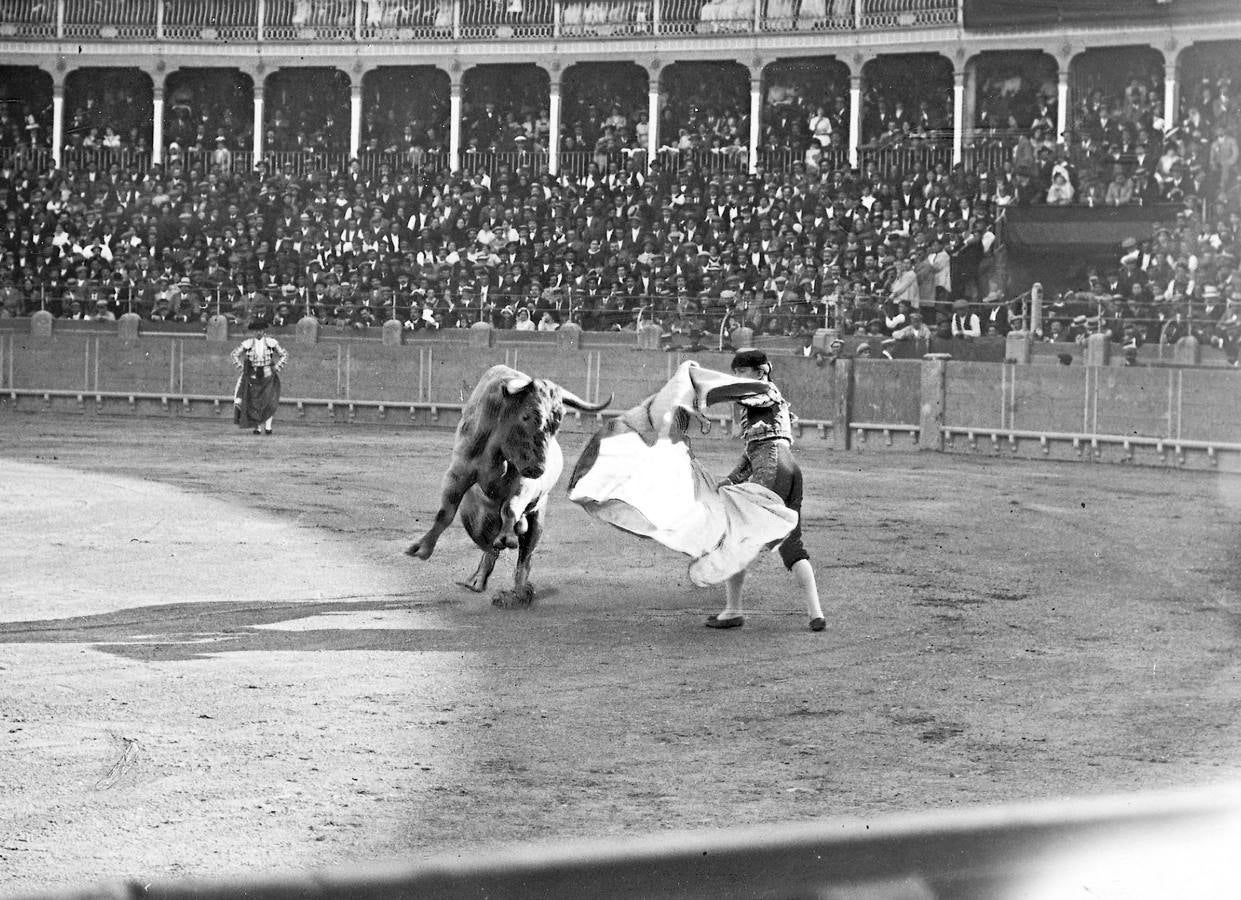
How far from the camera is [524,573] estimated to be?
10.2m

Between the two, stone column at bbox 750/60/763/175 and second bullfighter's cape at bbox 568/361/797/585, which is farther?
stone column at bbox 750/60/763/175

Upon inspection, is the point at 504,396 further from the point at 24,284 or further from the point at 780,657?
the point at 24,284

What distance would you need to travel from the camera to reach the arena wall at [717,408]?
76.1 feet

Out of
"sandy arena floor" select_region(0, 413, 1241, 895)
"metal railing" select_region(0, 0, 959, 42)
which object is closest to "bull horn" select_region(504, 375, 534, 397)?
"sandy arena floor" select_region(0, 413, 1241, 895)

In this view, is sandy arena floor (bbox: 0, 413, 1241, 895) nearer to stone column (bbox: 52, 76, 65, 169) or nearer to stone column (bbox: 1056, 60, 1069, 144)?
stone column (bbox: 1056, 60, 1069, 144)

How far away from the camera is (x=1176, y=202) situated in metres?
27.9

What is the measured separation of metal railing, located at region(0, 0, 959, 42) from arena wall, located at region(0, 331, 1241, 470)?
10.3 m

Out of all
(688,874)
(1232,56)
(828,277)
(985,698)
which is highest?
(1232,56)

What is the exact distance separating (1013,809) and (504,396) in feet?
24.6

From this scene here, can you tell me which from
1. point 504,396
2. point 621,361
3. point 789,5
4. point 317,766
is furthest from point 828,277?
point 317,766

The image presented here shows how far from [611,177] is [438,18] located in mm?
6953

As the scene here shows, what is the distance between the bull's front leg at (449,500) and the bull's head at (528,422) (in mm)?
321

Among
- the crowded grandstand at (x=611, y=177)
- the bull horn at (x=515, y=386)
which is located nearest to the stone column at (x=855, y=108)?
the crowded grandstand at (x=611, y=177)

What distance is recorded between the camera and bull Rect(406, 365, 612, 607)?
988cm
